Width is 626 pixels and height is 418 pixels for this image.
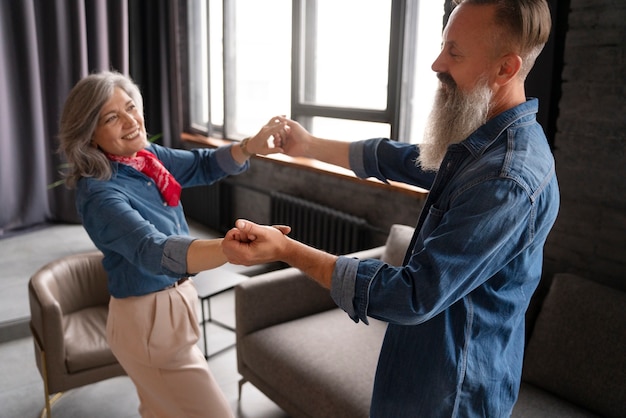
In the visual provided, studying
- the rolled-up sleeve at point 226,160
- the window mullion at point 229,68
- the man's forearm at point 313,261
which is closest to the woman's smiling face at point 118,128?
the rolled-up sleeve at point 226,160

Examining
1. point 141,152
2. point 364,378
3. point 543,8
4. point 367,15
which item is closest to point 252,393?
point 364,378

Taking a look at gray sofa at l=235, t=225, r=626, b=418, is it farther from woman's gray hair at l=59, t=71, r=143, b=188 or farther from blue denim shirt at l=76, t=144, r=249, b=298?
woman's gray hair at l=59, t=71, r=143, b=188

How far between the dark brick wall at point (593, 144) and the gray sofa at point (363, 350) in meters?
0.19

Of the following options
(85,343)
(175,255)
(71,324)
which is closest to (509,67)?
(175,255)

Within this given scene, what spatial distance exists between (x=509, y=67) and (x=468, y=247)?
0.37 m

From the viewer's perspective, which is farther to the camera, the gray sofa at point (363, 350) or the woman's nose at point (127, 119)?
the gray sofa at point (363, 350)

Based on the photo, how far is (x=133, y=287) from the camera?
161 centimetres

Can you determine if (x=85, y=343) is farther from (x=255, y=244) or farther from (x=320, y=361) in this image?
(x=255, y=244)

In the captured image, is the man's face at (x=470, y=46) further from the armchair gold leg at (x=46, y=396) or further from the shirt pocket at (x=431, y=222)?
the armchair gold leg at (x=46, y=396)

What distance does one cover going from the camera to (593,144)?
199 cm

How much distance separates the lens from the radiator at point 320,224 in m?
3.19

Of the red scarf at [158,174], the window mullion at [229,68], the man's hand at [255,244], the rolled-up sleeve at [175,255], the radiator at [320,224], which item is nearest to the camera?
the man's hand at [255,244]

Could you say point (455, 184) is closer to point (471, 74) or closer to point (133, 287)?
point (471, 74)

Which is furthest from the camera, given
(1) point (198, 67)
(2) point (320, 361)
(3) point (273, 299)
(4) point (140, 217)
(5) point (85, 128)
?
(1) point (198, 67)
